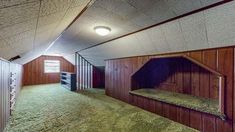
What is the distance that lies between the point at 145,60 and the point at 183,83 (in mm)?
1108

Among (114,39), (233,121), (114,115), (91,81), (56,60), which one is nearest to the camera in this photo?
(233,121)

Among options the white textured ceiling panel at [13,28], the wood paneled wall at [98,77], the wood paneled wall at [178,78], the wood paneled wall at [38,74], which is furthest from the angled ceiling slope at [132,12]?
the wood paneled wall at [38,74]

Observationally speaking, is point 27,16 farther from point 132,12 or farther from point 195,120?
point 195,120

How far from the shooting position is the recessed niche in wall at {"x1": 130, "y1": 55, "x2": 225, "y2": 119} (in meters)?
2.37

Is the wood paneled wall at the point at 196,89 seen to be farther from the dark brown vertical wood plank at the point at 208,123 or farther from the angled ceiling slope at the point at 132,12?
the angled ceiling slope at the point at 132,12

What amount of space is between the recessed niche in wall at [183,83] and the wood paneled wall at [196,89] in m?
0.05

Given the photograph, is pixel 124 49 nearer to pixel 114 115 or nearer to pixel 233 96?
pixel 114 115

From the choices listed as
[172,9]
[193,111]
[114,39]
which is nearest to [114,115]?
[193,111]

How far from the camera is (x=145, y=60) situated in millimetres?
3445

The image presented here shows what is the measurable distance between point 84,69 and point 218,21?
589 cm

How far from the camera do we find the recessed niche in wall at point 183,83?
2366mm

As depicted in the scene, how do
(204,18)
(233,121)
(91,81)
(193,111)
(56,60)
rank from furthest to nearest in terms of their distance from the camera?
(56,60) < (91,81) < (193,111) < (233,121) < (204,18)

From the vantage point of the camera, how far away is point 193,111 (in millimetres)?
2475

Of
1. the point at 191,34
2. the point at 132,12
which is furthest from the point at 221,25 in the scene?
the point at 132,12
